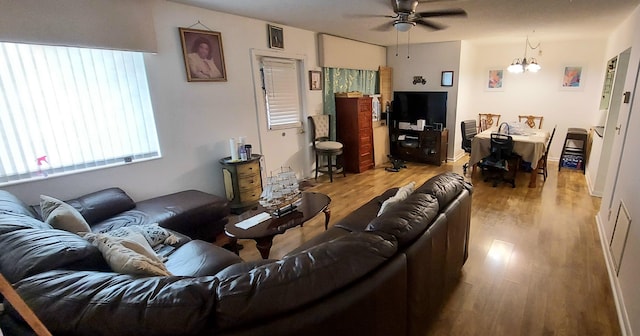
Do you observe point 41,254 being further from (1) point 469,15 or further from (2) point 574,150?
(2) point 574,150

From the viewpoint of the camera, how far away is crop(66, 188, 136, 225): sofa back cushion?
Answer: 2484 millimetres

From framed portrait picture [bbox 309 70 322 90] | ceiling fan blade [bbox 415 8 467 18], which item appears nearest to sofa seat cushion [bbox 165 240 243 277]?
ceiling fan blade [bbox 415 8 467 18]

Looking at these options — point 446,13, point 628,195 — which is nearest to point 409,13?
point 446,13

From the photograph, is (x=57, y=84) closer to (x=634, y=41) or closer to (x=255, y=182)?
(x=255, y=182)

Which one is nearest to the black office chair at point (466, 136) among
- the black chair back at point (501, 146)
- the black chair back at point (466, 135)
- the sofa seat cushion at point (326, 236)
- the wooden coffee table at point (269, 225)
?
the black chair back at point (466, 135)

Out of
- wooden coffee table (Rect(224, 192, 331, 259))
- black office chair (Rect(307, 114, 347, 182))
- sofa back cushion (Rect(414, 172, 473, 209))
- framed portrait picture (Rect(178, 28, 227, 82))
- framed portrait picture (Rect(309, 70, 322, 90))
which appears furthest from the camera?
black office chair (Rect(307, 114, 347, 182))

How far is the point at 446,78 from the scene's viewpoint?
5.89m

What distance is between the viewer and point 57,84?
2586 millimetres

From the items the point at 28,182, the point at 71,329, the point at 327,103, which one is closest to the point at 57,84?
the point at 28,182

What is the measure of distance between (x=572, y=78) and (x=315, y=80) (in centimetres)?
487

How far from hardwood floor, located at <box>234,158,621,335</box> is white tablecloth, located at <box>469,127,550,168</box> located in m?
0.49

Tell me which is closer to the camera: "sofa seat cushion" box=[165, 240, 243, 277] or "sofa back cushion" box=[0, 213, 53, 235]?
"sofa back cushion" box=[0, 213, 53, 235]

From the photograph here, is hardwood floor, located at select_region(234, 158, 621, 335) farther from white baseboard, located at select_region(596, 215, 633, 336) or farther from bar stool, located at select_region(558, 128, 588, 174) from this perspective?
bar stool, located at select_region(558, 128, 588, 174)

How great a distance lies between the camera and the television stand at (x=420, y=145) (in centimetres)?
592
